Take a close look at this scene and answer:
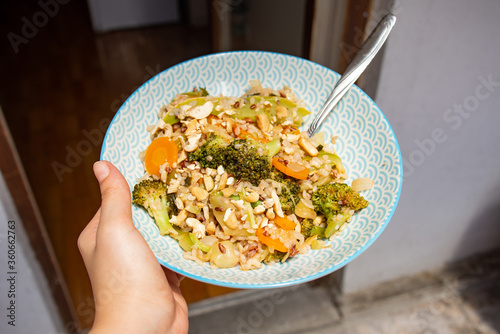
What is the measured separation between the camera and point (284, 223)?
4.24 ft

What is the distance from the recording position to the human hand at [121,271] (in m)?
1.14

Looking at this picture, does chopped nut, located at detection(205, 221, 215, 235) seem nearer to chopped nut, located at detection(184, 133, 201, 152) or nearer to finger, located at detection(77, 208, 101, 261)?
chopped nut, located at detection(184, 133, 201, 152)

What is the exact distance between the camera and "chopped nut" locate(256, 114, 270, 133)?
1.47 meters

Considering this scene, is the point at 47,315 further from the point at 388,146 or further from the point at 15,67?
the point at 15,67

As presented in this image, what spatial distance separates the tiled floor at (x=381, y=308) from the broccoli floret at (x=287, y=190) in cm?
183

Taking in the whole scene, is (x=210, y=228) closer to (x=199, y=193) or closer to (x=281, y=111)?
(x=199, y=193)

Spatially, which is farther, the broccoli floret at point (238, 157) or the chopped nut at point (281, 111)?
the chopped nut at point (281, 111)

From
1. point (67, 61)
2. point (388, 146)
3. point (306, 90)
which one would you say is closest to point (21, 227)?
point (306, 90)

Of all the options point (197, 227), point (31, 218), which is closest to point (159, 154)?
point (197, 227)

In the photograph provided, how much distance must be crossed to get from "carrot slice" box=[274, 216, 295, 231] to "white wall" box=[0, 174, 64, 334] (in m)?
1.37

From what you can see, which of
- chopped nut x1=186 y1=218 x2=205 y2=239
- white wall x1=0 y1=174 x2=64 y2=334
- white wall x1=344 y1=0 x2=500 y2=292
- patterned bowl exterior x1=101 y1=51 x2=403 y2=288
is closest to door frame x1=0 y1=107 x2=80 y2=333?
→ white wall x1=0 y1=174 x2=64 y2=334

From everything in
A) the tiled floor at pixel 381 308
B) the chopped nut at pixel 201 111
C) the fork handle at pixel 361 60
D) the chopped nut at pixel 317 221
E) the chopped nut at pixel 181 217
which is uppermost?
the fork handle at pixel 361 60

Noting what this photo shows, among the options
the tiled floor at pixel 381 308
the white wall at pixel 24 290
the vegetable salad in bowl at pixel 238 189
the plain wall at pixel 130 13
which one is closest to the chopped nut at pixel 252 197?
the vegetable salad in bowl at pixel 238 189

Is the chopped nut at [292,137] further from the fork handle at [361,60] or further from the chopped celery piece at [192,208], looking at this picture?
the chopped celery piece at [192,208]
